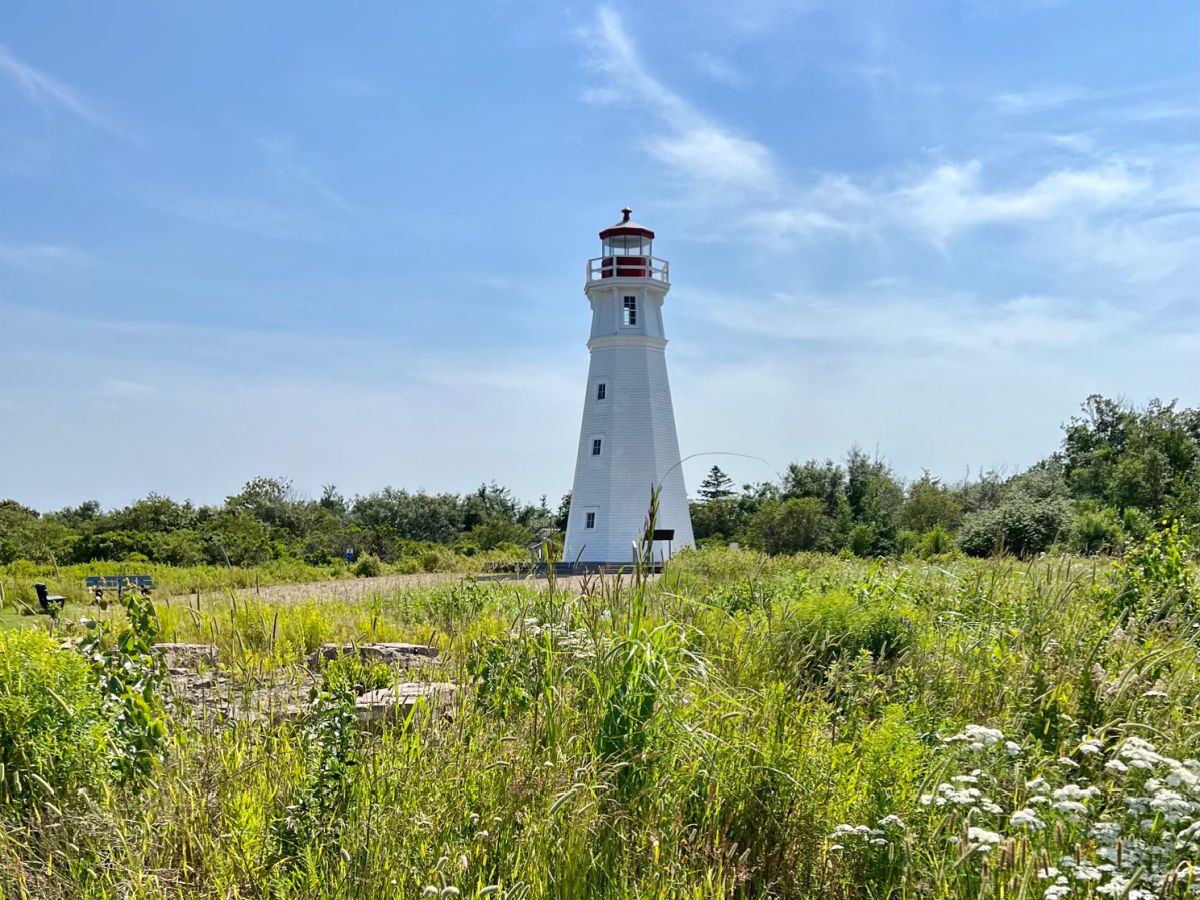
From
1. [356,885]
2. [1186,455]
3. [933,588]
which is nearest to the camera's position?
[356,885]

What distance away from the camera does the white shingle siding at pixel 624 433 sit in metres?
26.3

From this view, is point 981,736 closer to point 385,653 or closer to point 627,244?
point 385,653

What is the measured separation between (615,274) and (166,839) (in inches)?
1014

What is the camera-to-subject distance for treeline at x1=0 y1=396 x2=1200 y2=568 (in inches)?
893

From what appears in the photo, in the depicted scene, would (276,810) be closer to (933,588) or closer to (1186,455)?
(933,588)

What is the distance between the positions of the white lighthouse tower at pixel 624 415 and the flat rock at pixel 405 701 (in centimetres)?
2065

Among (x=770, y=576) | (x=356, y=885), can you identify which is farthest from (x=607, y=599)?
(x=770, y=576)

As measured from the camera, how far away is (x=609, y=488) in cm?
2647

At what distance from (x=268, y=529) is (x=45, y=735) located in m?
29.9

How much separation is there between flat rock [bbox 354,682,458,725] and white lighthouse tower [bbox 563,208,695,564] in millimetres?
20652

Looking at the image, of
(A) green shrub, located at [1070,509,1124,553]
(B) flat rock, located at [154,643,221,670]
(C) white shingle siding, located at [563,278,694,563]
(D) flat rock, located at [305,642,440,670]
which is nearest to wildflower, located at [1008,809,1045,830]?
(D) flat rock, located at [305,642,440,670]

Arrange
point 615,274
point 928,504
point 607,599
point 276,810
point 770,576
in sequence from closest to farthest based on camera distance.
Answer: point 276,810 → point 607,599 → point 770,576 → point 615,274 → point 928,504

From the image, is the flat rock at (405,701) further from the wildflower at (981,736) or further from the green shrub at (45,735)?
the wildflower at (981,736)

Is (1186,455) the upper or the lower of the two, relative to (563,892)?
upper
